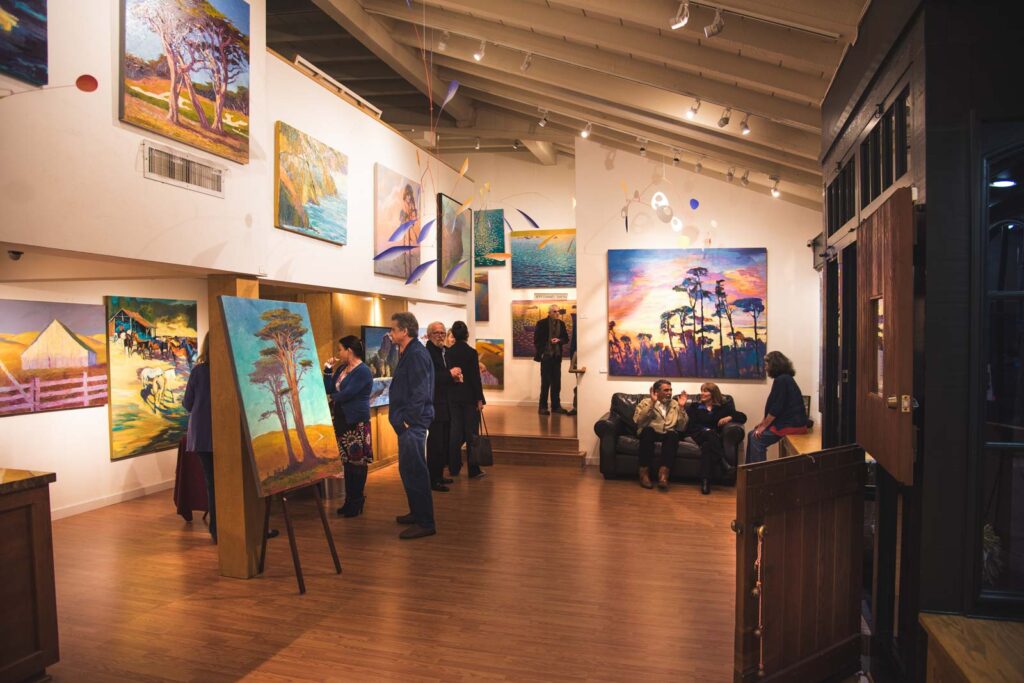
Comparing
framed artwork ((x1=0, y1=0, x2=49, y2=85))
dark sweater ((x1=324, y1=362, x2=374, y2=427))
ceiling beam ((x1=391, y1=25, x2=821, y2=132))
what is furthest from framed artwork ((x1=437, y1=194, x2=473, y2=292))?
framed artwork ((x1=0, y1=0, x2=49, y2=85))

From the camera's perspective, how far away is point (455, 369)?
277 inches

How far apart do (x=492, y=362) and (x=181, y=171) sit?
28.1ft

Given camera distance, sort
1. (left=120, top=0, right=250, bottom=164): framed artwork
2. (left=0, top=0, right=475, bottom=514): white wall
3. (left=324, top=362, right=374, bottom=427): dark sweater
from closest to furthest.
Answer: (left=0, top=0, right=475, bottom=514): white wall < (left=120, top=0, right=250, bottom=164): framed artwork < (left=324, top=362, right=374, bottom=427): dark sweater

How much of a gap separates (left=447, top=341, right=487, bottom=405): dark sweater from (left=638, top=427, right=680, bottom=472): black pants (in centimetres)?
208

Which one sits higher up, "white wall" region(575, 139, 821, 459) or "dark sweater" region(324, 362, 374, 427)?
"white wall" region(575, 139, 821, 459)

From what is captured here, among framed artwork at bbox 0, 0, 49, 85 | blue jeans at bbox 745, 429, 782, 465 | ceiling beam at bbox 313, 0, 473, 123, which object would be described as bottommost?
blue jeans at bbox 745, 429, 782, 465

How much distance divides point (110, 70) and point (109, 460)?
4.49 metres

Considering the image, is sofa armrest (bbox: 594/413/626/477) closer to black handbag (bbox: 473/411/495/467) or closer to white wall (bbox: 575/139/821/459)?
white wall (bbox: 575/139/821/459)

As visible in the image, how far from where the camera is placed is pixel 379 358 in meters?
8.00

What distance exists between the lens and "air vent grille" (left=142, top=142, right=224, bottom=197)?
12.1ft

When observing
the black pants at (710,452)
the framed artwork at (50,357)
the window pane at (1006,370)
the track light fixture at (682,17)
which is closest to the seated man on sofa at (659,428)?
the black pants at (710,452)

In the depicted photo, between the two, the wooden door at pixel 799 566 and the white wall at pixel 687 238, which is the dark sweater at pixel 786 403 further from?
the wooden door at pixel 799 566

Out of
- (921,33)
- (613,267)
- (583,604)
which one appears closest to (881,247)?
(921,33)

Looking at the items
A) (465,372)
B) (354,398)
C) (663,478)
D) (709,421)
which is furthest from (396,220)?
(709,421)
